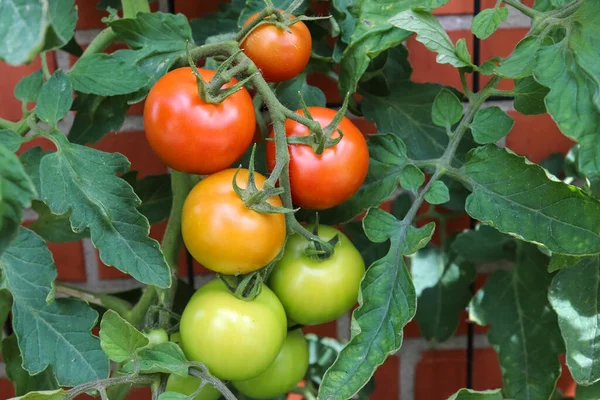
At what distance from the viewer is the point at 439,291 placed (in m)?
0.74

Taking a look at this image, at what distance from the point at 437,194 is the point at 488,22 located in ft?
0.50

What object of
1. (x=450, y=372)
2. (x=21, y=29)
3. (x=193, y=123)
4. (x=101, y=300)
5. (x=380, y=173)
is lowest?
(x=450, y=372)

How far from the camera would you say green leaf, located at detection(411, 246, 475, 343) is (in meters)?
0.74

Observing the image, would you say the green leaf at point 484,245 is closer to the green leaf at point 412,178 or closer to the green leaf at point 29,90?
the green leaf at point 412,178

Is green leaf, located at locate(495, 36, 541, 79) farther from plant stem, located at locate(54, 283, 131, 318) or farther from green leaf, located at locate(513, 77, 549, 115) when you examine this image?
plant stem, located at locate(54, 283, 131, 318)

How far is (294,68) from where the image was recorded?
51 cm

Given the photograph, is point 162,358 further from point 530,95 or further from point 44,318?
point 530,95

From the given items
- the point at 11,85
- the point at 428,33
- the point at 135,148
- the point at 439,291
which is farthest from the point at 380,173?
the point at 11,85

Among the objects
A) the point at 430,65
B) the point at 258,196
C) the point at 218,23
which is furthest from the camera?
the point at 430,65

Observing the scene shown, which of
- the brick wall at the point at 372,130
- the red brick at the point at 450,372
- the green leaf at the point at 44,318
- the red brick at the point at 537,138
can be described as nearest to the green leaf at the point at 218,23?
the brick wall at the point at 372,130

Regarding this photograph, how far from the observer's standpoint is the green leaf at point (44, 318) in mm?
492

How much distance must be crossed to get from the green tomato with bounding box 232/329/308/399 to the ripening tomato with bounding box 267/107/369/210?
0.45 ft

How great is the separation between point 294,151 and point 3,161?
232mm

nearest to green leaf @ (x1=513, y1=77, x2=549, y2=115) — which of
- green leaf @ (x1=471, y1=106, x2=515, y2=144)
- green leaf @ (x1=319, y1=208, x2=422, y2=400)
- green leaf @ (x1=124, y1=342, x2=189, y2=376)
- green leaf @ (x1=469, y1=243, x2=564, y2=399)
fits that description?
green leaf @ (x1=471, y1=106, x2=515, y2=144)
